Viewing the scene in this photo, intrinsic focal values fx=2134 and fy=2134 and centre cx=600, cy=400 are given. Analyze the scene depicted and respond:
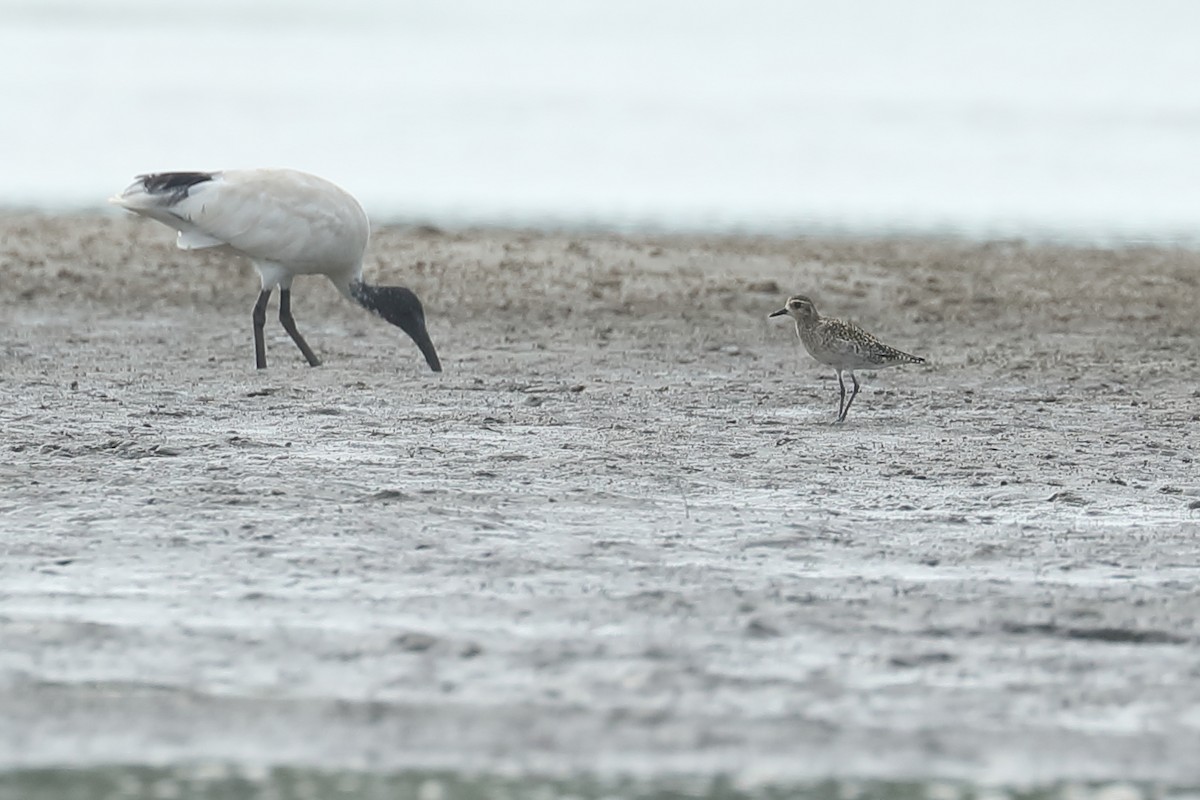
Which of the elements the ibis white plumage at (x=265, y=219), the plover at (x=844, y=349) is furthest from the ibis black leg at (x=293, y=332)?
the plover at (x=844, y=349)

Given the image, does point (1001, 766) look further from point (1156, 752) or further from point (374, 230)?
point (374, 230)

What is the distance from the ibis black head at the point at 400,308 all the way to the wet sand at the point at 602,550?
0.67ft

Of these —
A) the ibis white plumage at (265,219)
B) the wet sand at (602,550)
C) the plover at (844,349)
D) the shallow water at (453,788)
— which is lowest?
the shallow water at (453,788)

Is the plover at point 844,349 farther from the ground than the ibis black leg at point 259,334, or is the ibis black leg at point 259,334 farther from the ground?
the plover at point 844,349

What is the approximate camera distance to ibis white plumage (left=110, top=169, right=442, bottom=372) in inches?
468

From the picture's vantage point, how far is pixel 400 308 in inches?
493

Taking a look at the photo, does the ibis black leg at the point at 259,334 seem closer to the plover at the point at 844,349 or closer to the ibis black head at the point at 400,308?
the ibis black head at the point at 400,308

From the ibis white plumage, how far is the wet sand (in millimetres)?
377

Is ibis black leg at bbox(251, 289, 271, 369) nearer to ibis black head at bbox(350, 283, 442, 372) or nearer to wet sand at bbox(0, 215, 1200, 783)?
wet sand at bbox(0, 215, 1200, 783)

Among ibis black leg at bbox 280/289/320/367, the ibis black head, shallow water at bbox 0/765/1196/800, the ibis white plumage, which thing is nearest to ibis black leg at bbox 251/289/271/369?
the ibis white plumage

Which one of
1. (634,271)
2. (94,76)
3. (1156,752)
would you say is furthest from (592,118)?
(1156,752)

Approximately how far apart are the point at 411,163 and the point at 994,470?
72.4ft

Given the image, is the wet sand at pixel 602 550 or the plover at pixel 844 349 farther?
the plover at pixel 844 349

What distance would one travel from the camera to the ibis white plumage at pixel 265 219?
11875mm
